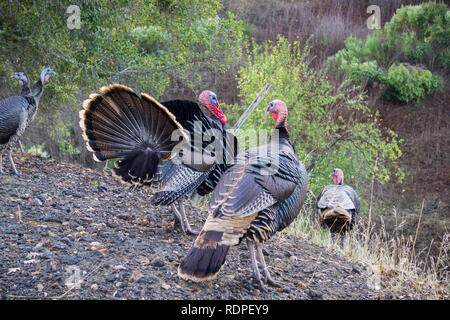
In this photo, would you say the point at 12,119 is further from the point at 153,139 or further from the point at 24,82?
the point at 153,139

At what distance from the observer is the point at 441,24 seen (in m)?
16.6

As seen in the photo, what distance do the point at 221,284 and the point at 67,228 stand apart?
5.54 ft

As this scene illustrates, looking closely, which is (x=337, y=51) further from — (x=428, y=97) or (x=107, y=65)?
(x=107, y=65)

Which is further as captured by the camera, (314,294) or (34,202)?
(34,202)

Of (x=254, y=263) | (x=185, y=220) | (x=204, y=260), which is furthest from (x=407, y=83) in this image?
(x=204, y=260)

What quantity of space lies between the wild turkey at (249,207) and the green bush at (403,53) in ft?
41.5

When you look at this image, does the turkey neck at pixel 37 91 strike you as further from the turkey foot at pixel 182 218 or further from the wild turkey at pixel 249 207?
the wild turkey at pixel 249 207

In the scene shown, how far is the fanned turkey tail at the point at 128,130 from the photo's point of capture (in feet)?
12.4

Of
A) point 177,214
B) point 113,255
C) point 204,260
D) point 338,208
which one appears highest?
point 204,260

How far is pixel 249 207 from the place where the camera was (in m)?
3.22

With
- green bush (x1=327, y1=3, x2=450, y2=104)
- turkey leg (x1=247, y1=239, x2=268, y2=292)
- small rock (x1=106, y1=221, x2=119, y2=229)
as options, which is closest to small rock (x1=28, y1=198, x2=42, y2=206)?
small rock (x1=106, y1=221, x2=119, y2=229)

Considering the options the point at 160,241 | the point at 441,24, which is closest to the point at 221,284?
the point at 160,241

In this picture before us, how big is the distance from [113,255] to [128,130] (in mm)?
1129

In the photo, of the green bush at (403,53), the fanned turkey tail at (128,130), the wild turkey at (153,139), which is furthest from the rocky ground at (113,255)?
the green bush at (403,53)
